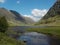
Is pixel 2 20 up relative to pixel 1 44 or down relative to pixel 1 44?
up

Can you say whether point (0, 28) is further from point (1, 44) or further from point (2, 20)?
point (1, 44)

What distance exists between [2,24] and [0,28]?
2934 mm

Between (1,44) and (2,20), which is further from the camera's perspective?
(2,20)

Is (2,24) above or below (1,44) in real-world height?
above

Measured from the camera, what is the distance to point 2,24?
2864 inches

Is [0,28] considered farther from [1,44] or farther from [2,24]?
[1,44]

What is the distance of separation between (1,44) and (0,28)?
2914 centimetres

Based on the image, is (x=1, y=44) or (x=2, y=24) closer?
(x=1, y=44)

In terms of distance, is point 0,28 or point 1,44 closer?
point 1,44

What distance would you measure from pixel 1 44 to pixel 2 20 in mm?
33120

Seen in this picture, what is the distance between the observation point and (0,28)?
70.4 metres

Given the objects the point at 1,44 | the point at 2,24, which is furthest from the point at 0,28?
the point at 1,44

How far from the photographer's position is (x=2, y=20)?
243 ft

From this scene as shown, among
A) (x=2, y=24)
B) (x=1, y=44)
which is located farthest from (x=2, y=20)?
(x=1, y=44)
